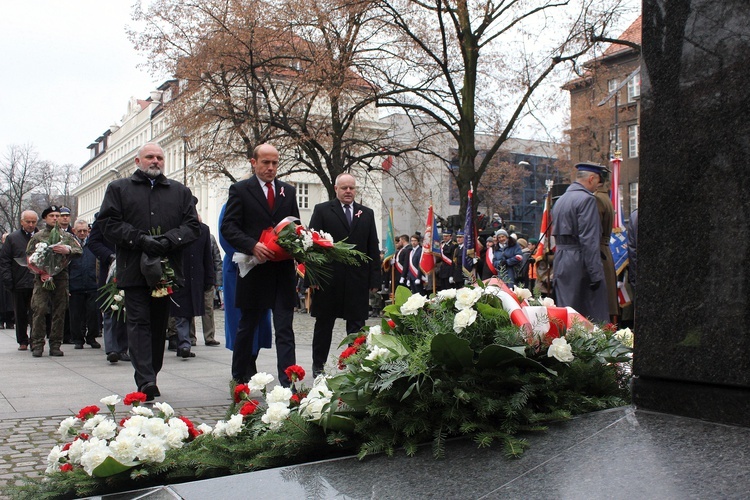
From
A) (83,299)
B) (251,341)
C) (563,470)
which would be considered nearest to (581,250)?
(251,341)

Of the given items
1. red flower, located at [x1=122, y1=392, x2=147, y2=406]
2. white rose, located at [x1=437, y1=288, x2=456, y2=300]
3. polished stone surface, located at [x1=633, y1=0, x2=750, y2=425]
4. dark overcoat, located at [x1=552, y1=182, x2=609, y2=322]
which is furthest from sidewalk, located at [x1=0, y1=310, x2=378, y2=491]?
polished stone surface, located at [x1=633, y1=0, x2=750, y2=425]

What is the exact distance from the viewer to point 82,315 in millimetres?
13102

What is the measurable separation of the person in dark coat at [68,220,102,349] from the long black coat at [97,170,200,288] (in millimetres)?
6016

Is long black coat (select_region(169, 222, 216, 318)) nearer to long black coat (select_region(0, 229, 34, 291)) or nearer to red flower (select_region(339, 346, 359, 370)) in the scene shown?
long black coat (select_region(0, 229, 34, 291))

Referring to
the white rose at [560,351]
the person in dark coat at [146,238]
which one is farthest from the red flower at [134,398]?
the person in dark coat at [146,238]

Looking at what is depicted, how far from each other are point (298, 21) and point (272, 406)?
21.3 metres

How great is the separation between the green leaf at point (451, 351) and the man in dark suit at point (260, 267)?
386 cm

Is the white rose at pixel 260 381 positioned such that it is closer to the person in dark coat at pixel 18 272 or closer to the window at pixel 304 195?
the person in dark coat at pixel 18 272

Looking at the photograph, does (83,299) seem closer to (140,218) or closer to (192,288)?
(192,288)

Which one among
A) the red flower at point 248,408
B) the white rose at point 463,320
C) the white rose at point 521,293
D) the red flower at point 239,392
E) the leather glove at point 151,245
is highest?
the leather glove at point 151,245

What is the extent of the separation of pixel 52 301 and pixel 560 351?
10135 mm

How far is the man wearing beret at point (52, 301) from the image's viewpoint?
11570 millimetres

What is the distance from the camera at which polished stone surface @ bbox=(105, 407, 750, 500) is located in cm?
250

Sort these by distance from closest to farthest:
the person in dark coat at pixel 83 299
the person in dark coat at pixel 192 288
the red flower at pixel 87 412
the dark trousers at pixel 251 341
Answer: the red flower at pixel 87 412 < the dark trousers at pixel 251 341 < the person in dark coat at pixel 192 288 < the person in dark coat at pixel 83 299
